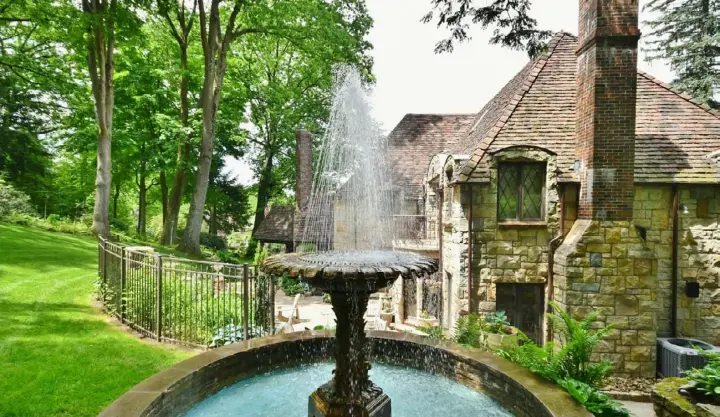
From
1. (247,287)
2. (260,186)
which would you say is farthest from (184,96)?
(247,287)

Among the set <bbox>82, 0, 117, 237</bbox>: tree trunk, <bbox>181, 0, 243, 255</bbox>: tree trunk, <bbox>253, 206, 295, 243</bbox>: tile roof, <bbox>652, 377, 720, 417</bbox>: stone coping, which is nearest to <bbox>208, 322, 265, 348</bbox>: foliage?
<bbox>652, 377, 720, 417</bbox>: stone coping

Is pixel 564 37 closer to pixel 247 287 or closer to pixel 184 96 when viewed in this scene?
pixel 247 287

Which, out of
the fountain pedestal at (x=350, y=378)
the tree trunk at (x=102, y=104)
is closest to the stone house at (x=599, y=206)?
the fountain pedestal at (x=350, y=378)

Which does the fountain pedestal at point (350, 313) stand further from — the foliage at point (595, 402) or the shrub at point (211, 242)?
the shrub at point (211, 242)

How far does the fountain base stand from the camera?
4180 mm

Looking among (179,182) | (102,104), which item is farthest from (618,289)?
(179,182)

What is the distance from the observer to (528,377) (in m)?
4.46

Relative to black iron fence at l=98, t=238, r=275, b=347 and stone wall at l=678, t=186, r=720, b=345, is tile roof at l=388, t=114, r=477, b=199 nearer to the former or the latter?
stone wall at l=678, t=186, r=720, b=345

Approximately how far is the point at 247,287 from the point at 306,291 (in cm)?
1434

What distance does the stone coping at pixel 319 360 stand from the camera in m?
3.78

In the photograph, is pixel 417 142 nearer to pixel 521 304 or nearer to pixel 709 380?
pixel 521 304

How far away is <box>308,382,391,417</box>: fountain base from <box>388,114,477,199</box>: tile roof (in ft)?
43.4

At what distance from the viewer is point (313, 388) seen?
530 cm

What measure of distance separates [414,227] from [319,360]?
10322 mm
